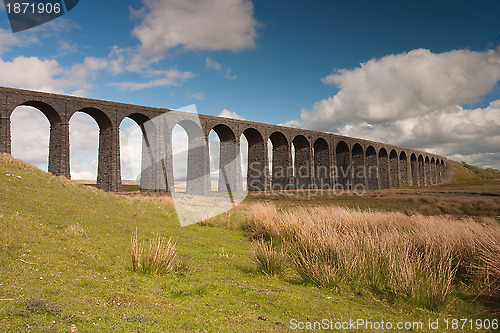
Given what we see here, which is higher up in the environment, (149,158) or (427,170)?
(149,158)

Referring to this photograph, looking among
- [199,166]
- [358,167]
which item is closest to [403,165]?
[358,167]

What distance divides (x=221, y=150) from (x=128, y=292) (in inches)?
1509

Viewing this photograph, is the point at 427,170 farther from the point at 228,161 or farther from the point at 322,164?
the point at 228,161

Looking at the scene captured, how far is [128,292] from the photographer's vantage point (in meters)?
4.89

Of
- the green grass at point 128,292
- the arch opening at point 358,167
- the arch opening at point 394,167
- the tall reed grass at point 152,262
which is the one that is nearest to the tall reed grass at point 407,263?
the green grass at point 128,292

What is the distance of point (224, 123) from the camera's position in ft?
133

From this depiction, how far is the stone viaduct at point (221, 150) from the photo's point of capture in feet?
91.3

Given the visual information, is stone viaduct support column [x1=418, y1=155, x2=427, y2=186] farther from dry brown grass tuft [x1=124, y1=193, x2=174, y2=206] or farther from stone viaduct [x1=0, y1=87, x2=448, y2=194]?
dry brown grass tuft [x1=124, y1=193, x2=174, y2=206]

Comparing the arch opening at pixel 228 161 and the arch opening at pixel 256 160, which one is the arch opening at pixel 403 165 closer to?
the arch opening at pixel 256 160

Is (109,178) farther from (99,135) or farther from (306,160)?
(306,160)

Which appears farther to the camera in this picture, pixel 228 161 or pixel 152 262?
pixel 228 161

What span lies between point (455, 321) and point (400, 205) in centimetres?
2046

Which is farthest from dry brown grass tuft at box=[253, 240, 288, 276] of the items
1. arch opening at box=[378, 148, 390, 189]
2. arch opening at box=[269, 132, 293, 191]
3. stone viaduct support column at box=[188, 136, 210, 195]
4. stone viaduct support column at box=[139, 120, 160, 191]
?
arch opening at box=[378, 148, 390, 189]

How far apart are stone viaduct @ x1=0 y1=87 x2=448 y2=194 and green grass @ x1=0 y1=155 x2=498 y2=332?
22.6m
